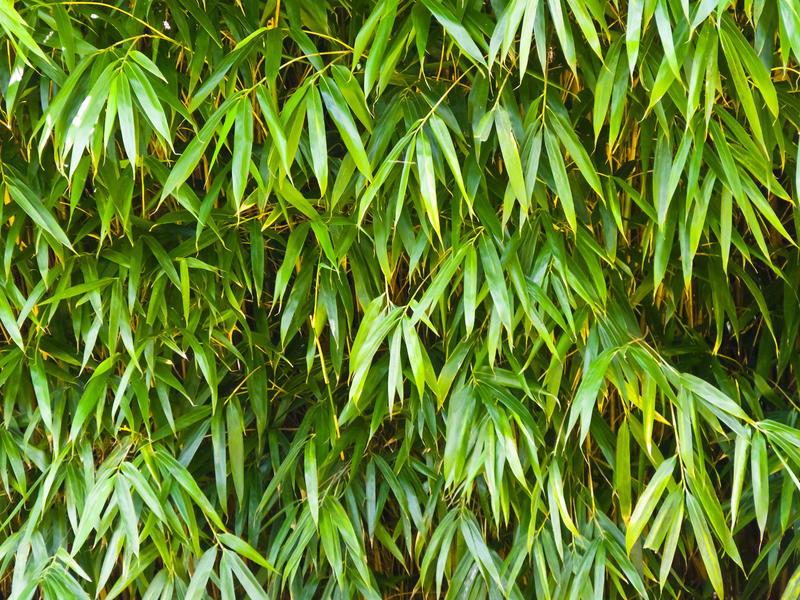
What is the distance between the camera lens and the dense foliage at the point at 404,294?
3.87ft

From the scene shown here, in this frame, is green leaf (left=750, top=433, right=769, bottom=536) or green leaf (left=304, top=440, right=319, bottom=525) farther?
green leaf (left=304, top=440, right=319, bottom=525)

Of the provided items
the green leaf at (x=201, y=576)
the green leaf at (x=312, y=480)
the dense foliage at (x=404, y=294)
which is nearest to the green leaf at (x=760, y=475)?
the dense foliage at (x=404, y=294)

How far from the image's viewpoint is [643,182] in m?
1.38

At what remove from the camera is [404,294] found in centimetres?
155

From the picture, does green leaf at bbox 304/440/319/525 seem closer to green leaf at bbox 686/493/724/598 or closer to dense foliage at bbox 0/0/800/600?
dense foliage at bbox 0/0/800/600

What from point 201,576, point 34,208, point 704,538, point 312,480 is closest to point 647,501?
point 704,538

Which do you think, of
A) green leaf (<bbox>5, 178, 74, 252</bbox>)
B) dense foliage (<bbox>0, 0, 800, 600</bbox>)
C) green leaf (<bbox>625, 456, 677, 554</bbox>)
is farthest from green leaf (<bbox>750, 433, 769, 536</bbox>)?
green leaf (<bbox>5, 178, 74, 252</bbox>)

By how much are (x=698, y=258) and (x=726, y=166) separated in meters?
0.30

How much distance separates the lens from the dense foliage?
1.18 meters

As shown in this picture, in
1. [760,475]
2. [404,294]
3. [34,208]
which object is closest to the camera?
[760,475]

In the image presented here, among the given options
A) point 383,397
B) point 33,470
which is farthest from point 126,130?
point 33,470

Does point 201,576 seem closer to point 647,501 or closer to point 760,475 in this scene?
point 647,501

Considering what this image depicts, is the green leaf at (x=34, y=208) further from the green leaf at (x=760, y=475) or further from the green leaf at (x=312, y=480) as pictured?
the green leaf at (x=760, y=475)

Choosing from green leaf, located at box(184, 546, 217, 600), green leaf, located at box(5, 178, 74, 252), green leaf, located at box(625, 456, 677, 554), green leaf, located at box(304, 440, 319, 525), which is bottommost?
green leaf, located at box(184, 546, 217, 600)
